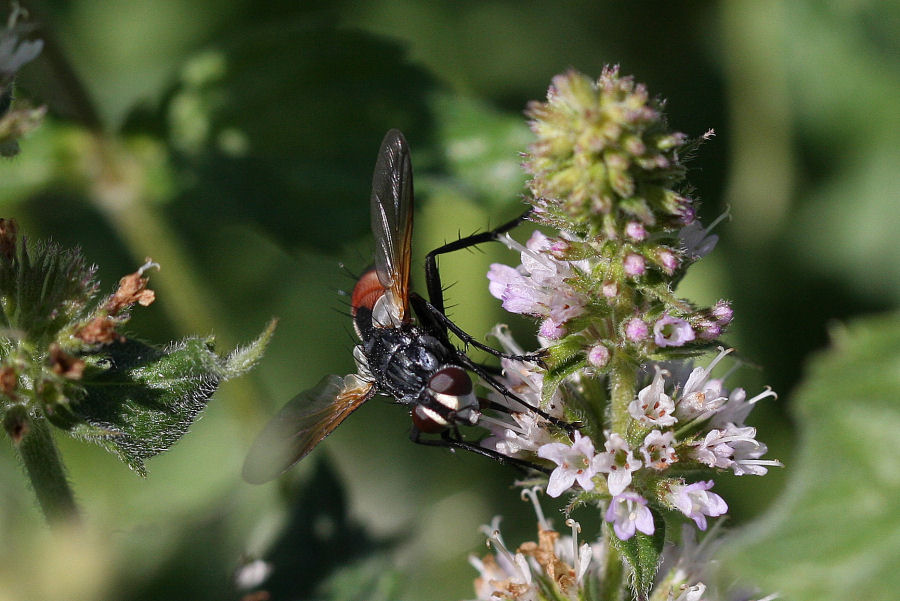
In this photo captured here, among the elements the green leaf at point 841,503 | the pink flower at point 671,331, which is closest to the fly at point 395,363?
the pink flower at point 671,331

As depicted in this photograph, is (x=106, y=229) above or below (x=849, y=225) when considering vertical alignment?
above

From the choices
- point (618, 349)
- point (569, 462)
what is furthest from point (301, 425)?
point (618, 349)

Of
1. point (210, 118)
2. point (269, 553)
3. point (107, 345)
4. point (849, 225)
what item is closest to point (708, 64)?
point (849, 225)

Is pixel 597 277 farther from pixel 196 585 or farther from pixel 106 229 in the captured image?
pixel 106 229

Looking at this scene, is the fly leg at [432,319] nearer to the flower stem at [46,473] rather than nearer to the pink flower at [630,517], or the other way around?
the pink flower at [630,517]

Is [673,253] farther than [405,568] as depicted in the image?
No
